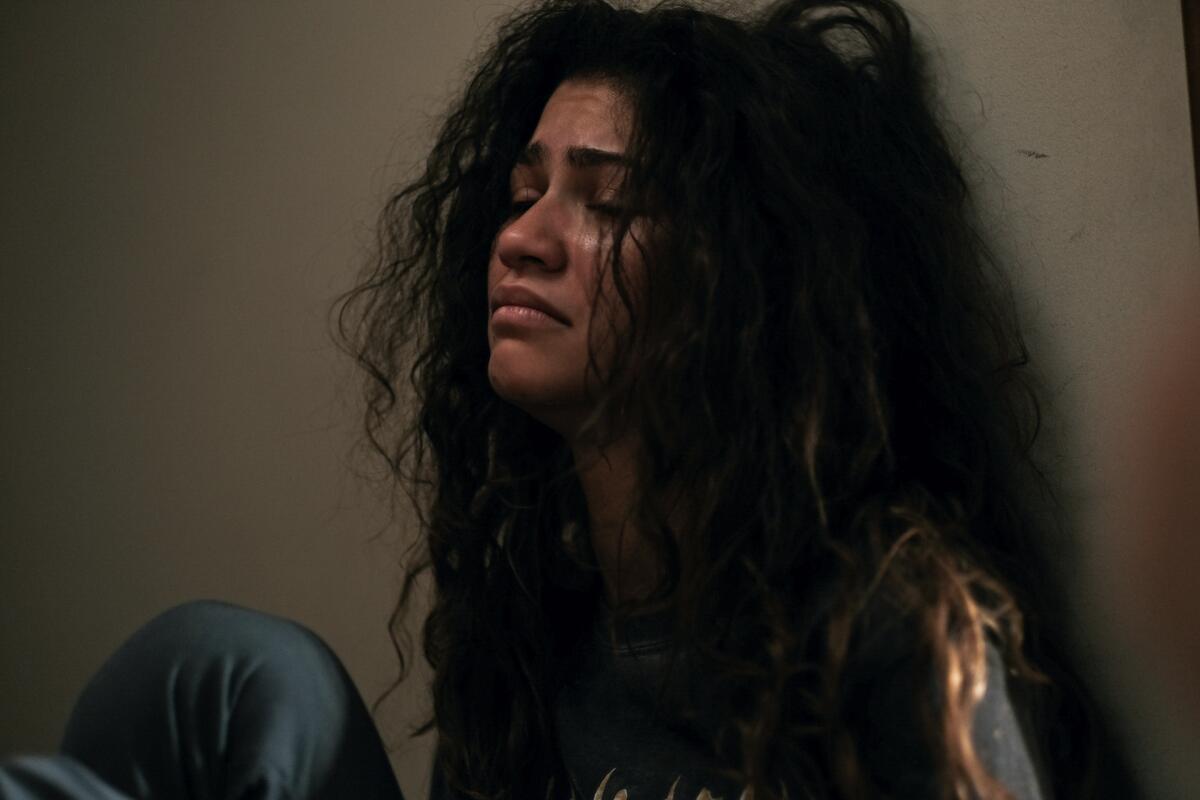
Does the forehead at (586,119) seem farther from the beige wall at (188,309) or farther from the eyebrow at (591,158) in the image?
the beige wall at (188,309)

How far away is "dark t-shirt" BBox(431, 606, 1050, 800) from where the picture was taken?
87 cm

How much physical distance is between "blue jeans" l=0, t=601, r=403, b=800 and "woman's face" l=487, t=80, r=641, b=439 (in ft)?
0.90

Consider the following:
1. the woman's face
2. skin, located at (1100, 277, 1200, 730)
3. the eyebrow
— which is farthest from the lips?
skin, located at (1100, 277, 1200, 730)

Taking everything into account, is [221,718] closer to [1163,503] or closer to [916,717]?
[916,717]

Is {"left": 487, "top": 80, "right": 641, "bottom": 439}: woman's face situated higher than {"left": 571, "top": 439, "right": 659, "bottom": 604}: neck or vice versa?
{"left": 487, "top": 80, "right": 641, "bottom": 439}: woman's face

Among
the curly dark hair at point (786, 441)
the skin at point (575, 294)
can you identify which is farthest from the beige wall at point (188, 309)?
the skin at point (575, 294)

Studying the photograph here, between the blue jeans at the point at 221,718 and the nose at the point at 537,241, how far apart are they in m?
0.35

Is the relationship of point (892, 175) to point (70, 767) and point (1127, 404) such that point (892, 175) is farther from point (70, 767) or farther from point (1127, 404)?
point (70, 767)

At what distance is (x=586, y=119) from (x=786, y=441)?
33cm

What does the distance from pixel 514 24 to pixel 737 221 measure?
404 mm

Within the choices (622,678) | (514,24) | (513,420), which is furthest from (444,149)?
(622,678)

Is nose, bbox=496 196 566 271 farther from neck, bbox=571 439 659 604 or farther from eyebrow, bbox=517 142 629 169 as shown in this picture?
neck, bbox=571 439 659 604

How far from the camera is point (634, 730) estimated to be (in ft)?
3.47

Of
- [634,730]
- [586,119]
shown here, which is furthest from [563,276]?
[634,730]
